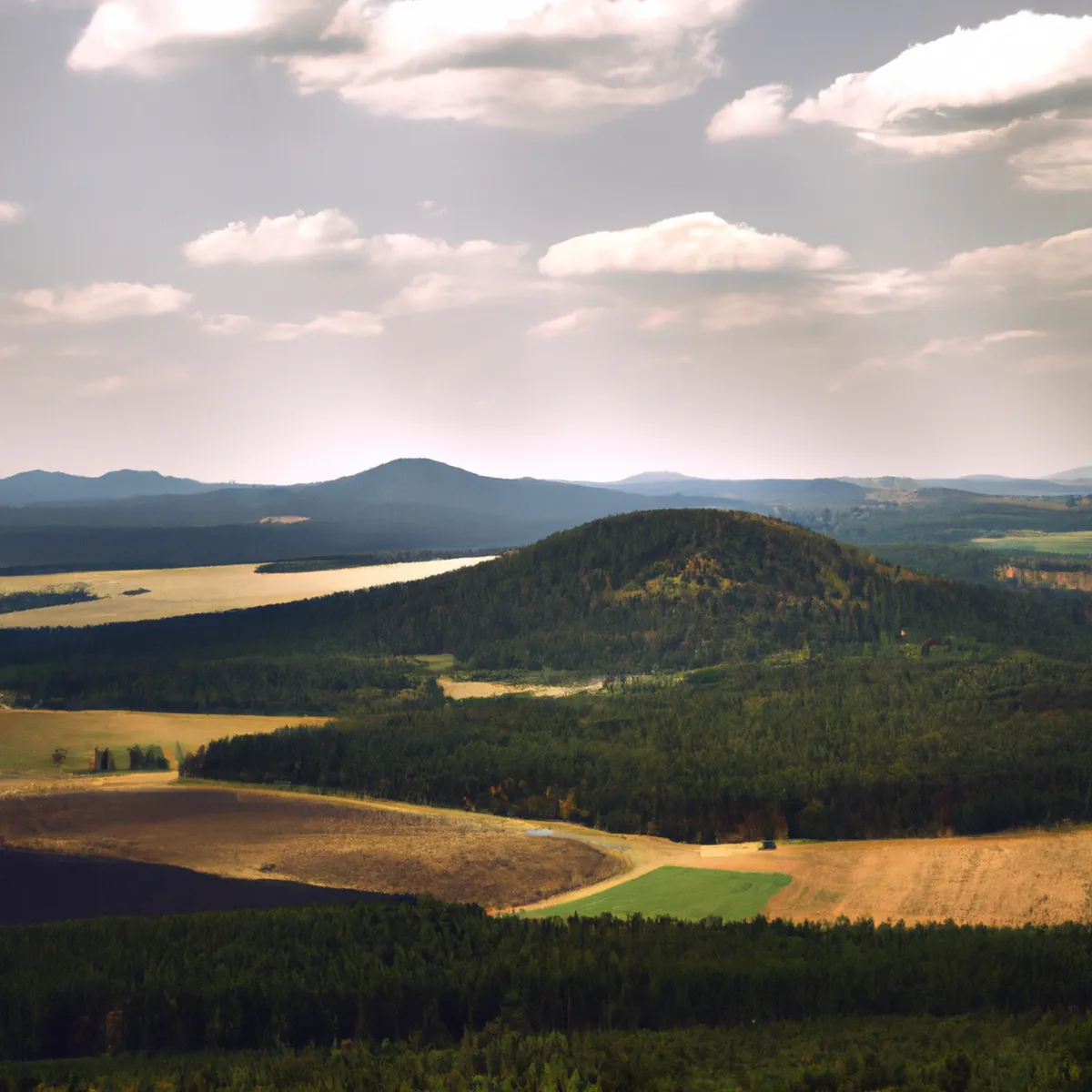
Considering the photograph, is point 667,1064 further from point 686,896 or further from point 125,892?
point 125,892

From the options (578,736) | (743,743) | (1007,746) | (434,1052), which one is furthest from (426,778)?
(434,1052)

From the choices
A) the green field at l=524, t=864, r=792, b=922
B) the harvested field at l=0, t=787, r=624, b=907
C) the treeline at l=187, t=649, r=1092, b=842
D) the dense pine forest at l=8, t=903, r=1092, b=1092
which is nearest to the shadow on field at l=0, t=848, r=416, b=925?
the harvested field at l=0, t=787, r=624, b=907

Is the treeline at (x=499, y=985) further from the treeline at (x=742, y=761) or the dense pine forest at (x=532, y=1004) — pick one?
the treeline at (x=742, y=761)

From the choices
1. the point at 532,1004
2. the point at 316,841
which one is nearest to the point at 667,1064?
the point at 532,1004

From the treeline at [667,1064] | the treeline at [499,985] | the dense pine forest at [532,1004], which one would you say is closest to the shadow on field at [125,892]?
the dense pine forest at [532,1004]

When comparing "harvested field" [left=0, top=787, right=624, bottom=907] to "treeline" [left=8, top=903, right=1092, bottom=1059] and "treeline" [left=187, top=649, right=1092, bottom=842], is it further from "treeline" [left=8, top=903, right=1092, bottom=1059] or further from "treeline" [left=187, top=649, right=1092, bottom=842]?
"treeline" [left=8, top=903, right=1092, bottom=1059]

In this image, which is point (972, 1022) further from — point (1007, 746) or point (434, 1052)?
point (1007, 746)
